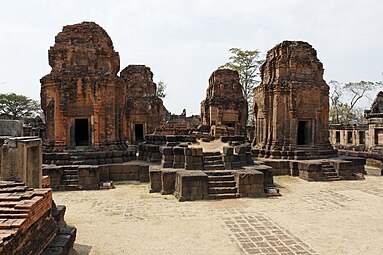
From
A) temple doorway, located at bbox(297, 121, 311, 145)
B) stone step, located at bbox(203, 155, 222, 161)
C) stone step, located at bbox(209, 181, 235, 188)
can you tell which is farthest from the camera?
temple doorway, located at bbox(297, 121, 311, 145)

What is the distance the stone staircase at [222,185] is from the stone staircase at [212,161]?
62 cm

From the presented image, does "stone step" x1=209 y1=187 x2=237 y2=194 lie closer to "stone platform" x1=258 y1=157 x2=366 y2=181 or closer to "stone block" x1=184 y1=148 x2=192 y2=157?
"stone block" x1=184 y1=148 x2=192 y2=157

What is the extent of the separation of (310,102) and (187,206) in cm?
985

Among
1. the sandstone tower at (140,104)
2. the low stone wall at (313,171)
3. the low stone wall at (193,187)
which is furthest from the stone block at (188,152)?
the sandstone tower at (140,104)

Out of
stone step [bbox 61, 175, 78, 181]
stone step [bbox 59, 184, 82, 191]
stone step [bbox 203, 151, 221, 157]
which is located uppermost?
stone step [bbox 203, 151, 221, 157]

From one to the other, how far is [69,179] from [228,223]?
23.0 feet

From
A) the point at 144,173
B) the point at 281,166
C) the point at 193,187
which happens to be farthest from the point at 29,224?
the point at 281,166

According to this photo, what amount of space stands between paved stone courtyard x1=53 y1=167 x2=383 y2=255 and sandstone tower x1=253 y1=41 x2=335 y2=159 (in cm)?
481

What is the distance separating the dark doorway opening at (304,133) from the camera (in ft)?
51.5

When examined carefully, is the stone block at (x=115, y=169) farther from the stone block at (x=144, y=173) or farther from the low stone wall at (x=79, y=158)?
the stone block at (x=144, y=173)

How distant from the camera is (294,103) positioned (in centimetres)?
1485

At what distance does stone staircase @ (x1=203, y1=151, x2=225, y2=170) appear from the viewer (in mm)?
11062

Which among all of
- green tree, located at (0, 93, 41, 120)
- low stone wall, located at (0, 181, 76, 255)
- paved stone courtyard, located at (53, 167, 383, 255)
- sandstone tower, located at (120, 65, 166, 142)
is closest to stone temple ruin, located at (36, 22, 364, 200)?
paved stone courtyard, located at (53, 167, 383, 255)

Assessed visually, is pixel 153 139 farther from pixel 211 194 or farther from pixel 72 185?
pixel 211 194
